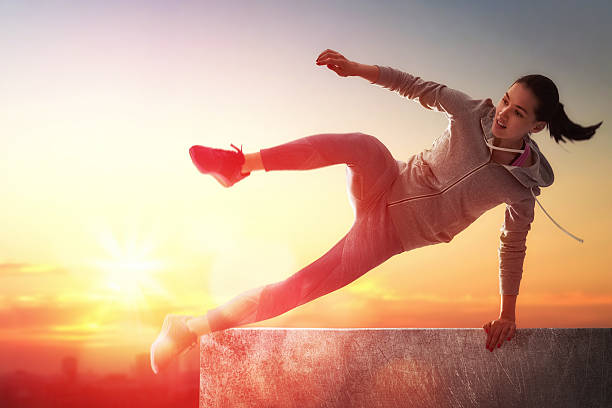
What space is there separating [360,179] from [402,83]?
463 millimetres

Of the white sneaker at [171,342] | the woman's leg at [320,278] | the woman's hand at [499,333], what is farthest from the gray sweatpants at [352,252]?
the woman's hand at [499,333]

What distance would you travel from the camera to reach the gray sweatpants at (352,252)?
2.28m

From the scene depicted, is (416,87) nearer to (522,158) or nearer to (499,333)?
(522,158)

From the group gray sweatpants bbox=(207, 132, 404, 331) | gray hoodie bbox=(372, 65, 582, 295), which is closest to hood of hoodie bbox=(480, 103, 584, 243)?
gray hoodie bbox=(372, 65, 582, 295)

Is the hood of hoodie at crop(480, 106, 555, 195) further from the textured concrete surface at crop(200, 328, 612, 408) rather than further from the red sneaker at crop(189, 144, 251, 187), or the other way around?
the red sneaker at crop(189, 144, 251, 187)

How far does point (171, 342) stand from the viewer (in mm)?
2307

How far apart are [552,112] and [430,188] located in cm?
60

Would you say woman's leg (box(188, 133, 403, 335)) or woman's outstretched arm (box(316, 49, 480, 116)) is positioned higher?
woman's outstretched arm (box(316, 49, 480, 116))

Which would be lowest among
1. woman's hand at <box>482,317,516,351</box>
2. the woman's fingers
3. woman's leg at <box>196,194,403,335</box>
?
woman's hand at <box>482,317,516,351</box>

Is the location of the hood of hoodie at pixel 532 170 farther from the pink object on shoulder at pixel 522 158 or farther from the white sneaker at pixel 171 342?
the white sneaker at pixel 171 342

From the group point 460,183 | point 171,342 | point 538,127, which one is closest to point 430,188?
point 460,183

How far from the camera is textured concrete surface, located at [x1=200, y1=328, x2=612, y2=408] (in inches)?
90.8

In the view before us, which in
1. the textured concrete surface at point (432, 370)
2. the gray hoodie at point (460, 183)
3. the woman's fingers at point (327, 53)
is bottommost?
the textured concrete surface at point (432, 370)

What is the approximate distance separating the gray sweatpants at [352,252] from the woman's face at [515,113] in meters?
0.49
